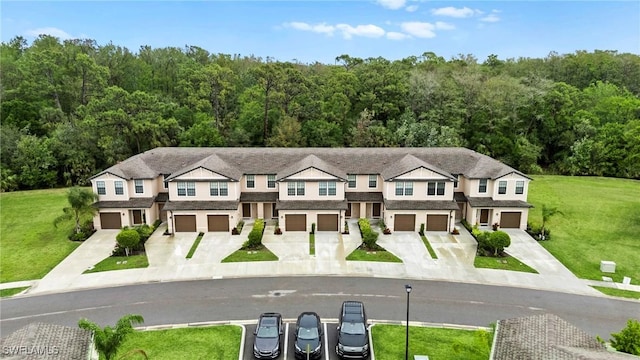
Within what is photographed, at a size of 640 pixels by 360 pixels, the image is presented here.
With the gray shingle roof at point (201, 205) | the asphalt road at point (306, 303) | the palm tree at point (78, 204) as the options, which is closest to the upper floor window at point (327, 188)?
the gray shingle roof at point (201, 205)

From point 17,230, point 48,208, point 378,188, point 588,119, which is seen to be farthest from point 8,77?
point 588,119

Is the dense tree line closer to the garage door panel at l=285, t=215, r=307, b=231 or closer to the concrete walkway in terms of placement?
the garage door panel at l=285, t=215, r=307, b=231

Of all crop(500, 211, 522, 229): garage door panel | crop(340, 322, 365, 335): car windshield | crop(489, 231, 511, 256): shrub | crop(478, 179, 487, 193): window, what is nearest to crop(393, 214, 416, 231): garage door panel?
crop(489, 231, 511, 256): shrub

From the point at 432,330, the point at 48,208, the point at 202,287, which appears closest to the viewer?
the point at 432,330

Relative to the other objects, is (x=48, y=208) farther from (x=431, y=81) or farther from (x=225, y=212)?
(x=431, y=81)

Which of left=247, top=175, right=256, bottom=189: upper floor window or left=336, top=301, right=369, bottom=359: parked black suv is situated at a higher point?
left=247, top=175, right=256, bottom=189: upper floor window

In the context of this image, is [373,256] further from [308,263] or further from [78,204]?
[78,204]
